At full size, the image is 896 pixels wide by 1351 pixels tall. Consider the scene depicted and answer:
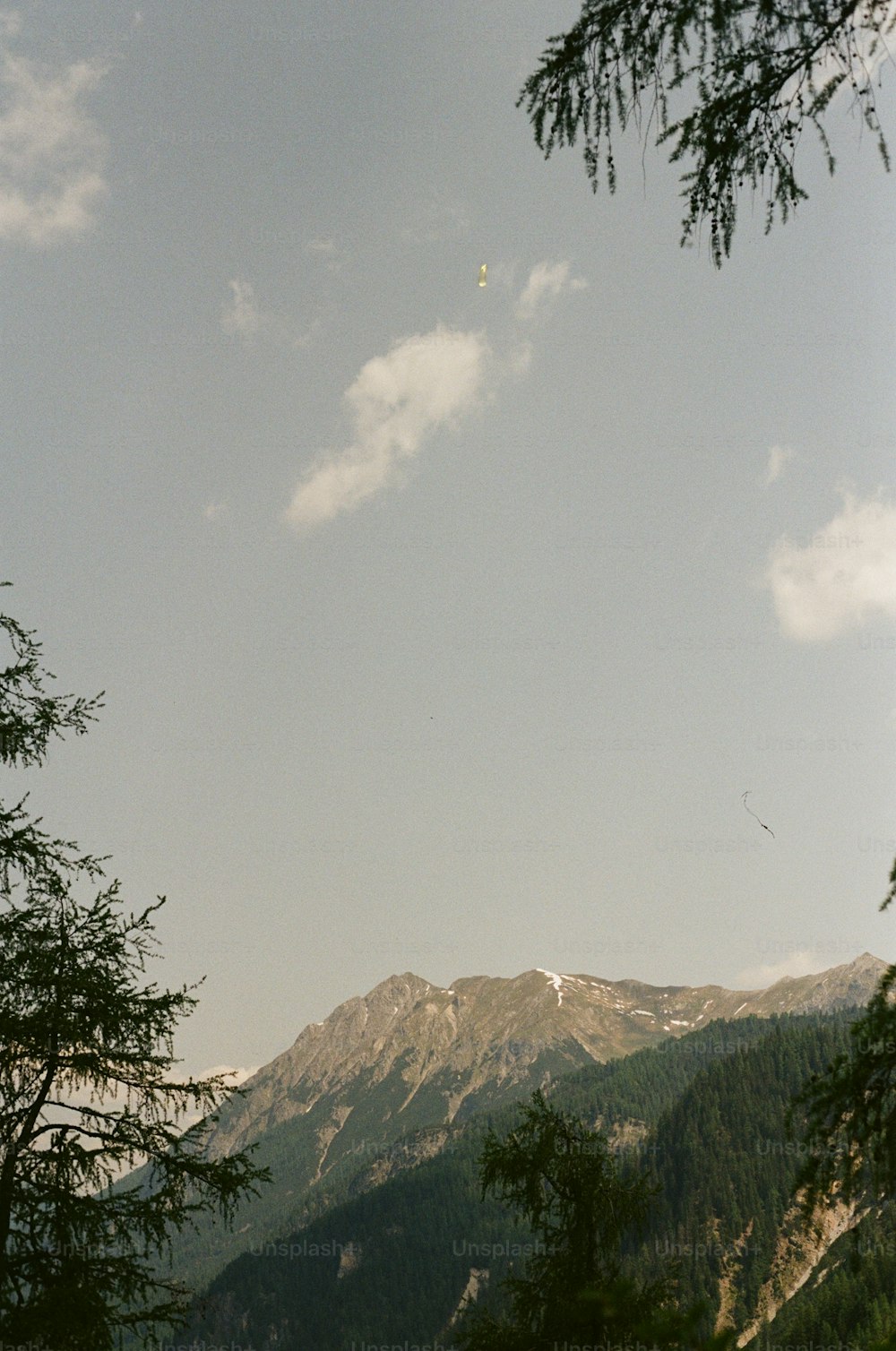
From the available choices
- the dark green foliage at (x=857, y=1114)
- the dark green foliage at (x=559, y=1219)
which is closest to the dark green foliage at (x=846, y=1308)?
the dark green foliage at (x=559, y=1219)

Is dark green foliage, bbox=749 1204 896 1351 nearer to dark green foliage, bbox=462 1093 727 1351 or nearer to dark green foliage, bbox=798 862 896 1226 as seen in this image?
dark green foliage, bbox=462 1093 727 1351

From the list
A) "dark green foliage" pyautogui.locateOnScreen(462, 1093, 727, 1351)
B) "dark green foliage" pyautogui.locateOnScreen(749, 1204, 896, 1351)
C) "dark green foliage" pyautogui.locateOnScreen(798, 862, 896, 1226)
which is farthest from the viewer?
"dark green foliage" pyautogui.locateOnScreen(749, 1204, 896, 1351)

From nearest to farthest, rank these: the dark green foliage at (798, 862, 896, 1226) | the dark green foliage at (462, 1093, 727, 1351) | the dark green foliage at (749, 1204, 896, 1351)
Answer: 1. the dark green foliage at (798, 862, 896, 1226)
2. the dark green foliage at (462, 1093, 727, 1351)
3. the dark green foliage at (749, 1204, 896, 1351)

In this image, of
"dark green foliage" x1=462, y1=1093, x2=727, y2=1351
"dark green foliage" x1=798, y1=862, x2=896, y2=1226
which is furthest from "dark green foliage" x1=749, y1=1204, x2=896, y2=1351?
"dark green foliage" x1=798, y1=862, x2=896, y2=1226

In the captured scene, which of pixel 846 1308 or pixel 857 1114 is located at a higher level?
pixel 857 1114

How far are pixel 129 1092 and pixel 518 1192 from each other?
9.56 metres

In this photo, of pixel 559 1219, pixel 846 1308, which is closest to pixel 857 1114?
pixel 559 1219

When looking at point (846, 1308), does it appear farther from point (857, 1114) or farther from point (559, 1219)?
point (857, 1114)

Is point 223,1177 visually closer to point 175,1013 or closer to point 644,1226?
point 175,1013

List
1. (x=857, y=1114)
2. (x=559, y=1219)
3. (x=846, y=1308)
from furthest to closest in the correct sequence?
(x=846, y=1308)
(x=559, y=1219)
(x=857, y=1114)

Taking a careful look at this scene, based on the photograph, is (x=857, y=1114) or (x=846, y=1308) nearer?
(x=857, y=1114)

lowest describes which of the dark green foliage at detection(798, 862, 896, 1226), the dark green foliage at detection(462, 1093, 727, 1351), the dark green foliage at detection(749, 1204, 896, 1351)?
the dark green foliage at detection(749, 1204, 896, 1351)

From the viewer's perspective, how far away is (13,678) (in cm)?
975

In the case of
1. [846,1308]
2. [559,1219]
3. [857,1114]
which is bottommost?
[846,1308]
